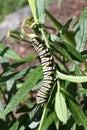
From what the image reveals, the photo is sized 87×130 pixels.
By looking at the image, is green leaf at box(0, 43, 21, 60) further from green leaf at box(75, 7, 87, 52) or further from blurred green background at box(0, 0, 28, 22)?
blurred green background at box(0, 0, 28, 22)

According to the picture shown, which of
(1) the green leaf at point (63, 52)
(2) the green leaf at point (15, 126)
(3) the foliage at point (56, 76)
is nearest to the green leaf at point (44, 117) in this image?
(3) the foliage at point (56, 76)

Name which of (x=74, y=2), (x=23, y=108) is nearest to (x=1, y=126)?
(x=23, y=108)

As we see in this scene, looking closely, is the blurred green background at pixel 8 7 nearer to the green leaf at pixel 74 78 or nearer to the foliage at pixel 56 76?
the foliage at pixel 56 76

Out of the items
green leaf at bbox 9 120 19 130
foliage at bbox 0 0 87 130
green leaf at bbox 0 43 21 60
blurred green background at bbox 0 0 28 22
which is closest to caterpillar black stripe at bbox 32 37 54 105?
foliage at bbox 0 0 87 130

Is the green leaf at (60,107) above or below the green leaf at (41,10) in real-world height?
below

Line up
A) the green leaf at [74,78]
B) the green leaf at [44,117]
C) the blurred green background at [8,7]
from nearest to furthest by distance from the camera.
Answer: the green leaf at [74,78] < the green leaf at [44,117] < the blurred green background at [8,7]

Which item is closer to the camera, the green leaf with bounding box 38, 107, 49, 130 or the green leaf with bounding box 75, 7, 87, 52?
the green leaf with bounding box 38, 107, 49, 130

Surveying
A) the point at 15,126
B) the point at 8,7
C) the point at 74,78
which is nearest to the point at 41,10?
the point at 74,78

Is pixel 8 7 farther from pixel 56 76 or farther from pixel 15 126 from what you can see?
pixel 56 76

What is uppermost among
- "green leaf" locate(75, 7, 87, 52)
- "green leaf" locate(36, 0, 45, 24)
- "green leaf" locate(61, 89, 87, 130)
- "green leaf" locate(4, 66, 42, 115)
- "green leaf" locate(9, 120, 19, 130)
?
"green leaf" locate(36, 0, 45, 24)

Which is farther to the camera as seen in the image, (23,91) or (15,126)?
(15,126)
